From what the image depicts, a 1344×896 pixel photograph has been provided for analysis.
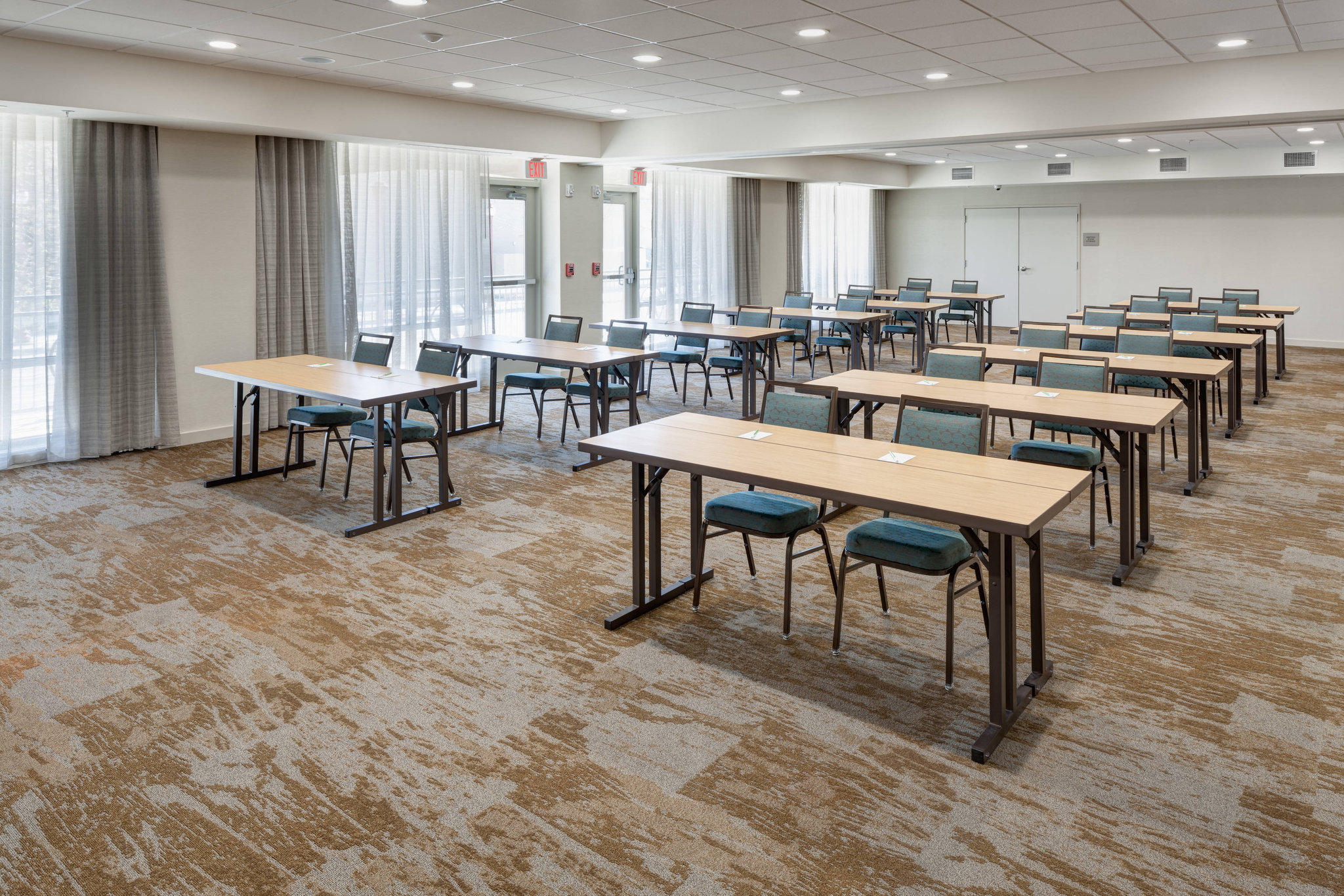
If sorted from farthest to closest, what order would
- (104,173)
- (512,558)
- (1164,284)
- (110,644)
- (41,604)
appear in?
(1164,284) → (104,173) → (512,558) → (41,604) → (110,644)

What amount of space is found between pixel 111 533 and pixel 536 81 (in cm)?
446

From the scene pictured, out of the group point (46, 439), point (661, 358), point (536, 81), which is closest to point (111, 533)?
point (46, 439)

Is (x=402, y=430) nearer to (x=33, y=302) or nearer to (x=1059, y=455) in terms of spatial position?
(x=33, y=302)

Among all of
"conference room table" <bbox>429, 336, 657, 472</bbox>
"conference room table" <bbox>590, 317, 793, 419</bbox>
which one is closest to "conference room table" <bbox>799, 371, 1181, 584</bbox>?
"conference room table" <bbox>429, 336, 657, 472</bbox>

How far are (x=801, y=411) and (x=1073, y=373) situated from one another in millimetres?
1982

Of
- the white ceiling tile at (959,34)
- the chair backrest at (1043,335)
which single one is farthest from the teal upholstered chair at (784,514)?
the chair backrest at (1043,335)

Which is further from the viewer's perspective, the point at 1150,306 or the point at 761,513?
the point at 1150,306

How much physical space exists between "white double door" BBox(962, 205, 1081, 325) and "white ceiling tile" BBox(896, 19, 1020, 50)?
10949 millimetres

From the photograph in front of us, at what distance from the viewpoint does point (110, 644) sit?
12.9 ft

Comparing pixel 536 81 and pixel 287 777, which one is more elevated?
pixel 536 81

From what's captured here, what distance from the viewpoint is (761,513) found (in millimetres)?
3887

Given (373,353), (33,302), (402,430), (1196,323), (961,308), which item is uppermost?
(961,308)

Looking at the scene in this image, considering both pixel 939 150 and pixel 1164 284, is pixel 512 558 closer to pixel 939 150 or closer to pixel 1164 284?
pixel 939 150

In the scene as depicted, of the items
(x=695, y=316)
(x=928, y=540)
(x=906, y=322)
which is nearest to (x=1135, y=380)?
(x=928, y=540)
